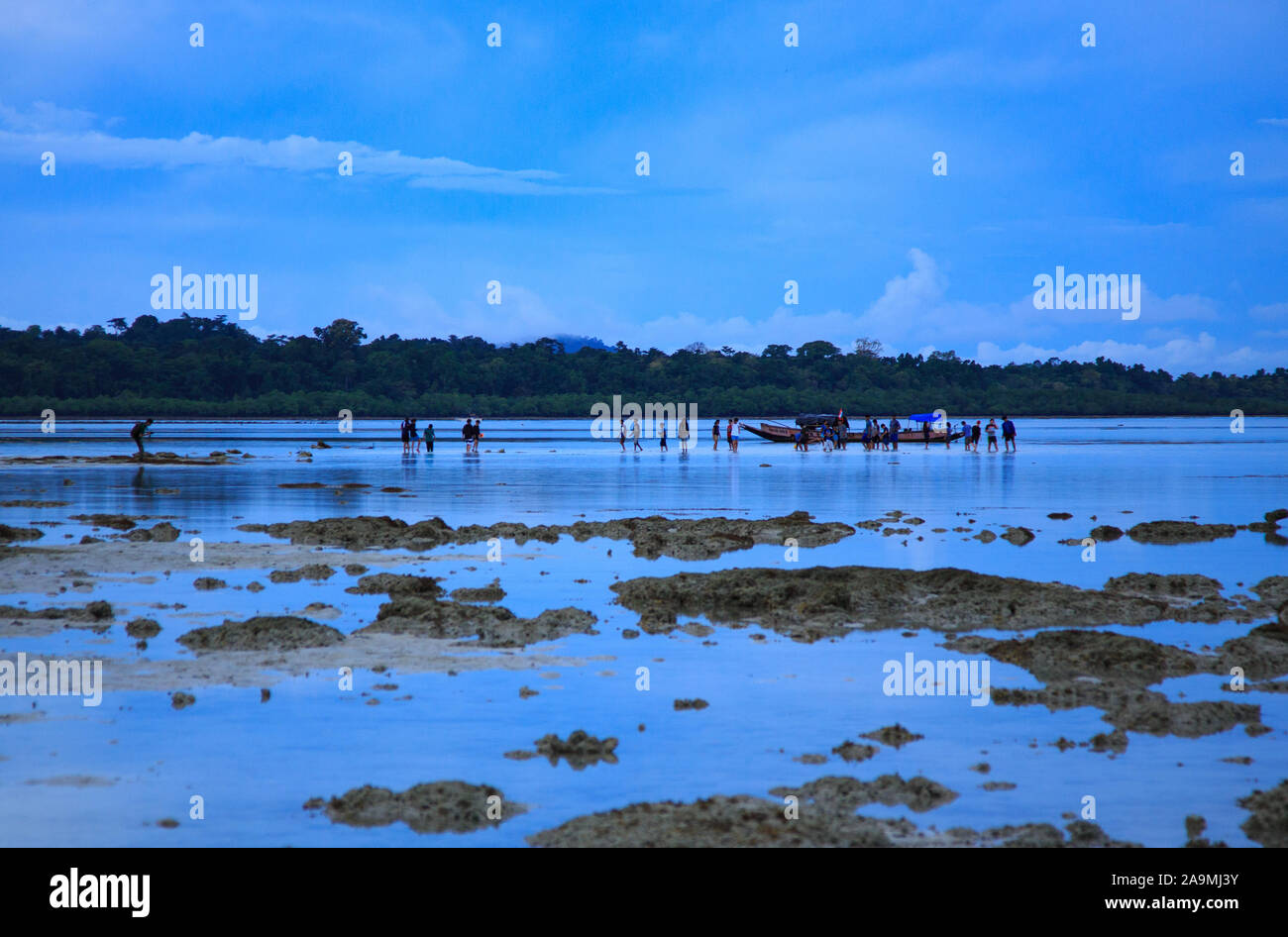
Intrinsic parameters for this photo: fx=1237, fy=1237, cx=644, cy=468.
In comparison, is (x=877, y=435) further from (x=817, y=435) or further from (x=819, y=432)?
(x=819, y=432)

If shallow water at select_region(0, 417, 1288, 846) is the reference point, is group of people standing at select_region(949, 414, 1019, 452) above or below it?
above

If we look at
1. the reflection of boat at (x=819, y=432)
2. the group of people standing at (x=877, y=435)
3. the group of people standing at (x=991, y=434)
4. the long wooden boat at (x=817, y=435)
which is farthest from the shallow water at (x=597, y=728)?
the long wooden boat at (x=817, y=435)

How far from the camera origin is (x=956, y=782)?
27.0ft

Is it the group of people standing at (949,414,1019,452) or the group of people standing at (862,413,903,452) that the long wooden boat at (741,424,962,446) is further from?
the group of people standing at (862,413,903,452)

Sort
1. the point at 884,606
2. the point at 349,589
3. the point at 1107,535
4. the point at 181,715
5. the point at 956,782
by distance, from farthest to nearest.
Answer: the point at 1107,535, the point at 349,589, the point at 884,606, the point at 181,715, the point at 956,782

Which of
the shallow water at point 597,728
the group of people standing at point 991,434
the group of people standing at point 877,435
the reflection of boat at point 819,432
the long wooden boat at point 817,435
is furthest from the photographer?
the long wooden boat at point 817,435

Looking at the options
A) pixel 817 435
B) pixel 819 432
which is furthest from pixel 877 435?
pixel 819 432

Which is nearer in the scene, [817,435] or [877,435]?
[877,435]

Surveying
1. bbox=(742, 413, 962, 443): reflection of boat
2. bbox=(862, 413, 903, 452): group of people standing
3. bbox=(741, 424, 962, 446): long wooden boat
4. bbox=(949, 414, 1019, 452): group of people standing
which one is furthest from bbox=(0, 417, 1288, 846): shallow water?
bbox=(741, 424, 962, 446): long wooden boat

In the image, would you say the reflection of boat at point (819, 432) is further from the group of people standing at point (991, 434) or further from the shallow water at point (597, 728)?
the shallow water at point (597, 728)
